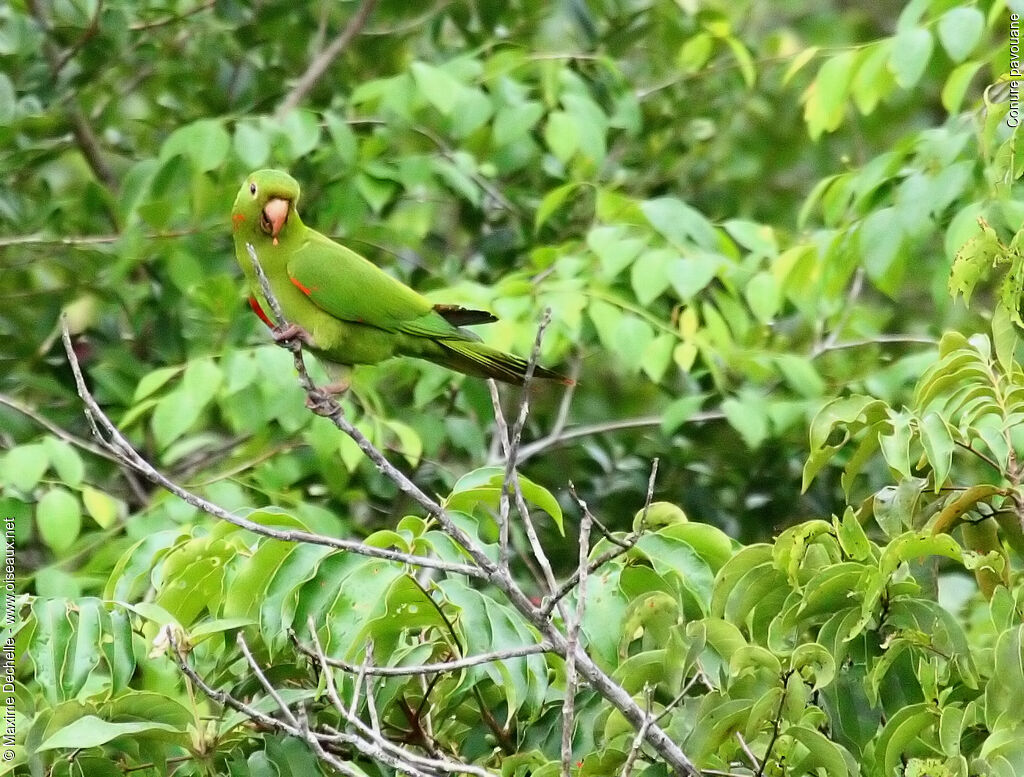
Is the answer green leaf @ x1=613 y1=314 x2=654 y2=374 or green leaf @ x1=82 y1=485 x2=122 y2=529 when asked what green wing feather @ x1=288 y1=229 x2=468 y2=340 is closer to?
green leaf @ x1=613 y1=314 x2=654 y2=374

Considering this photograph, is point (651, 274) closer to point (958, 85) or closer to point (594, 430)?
point (594, 430)

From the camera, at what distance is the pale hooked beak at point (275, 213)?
11.4ft

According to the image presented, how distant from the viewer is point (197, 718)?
7.44 feet

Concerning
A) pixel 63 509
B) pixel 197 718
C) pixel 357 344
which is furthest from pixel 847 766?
pixel 63 509

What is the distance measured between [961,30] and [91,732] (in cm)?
281

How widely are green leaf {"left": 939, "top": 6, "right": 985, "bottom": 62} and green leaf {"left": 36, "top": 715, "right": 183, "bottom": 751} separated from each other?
8.65 ft

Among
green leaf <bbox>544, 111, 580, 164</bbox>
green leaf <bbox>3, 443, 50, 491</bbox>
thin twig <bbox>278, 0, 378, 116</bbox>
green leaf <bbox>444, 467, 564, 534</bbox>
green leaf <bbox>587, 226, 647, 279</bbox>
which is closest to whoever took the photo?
green leaf <bbox>444, 467, 564, 534</bbox>

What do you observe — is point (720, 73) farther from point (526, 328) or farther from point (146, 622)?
point (146, 622)

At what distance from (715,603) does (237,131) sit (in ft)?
Result: 8.40

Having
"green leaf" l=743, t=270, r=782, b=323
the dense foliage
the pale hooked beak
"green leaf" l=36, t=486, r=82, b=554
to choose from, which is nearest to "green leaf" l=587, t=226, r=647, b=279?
the dense foliage

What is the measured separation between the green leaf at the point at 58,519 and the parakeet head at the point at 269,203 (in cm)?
89

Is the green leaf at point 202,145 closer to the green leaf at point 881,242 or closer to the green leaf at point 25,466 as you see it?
the green leaf at point 25,466

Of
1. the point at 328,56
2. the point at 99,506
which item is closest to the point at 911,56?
the point at 328,56

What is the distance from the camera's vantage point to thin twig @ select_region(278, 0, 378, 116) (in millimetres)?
5191
